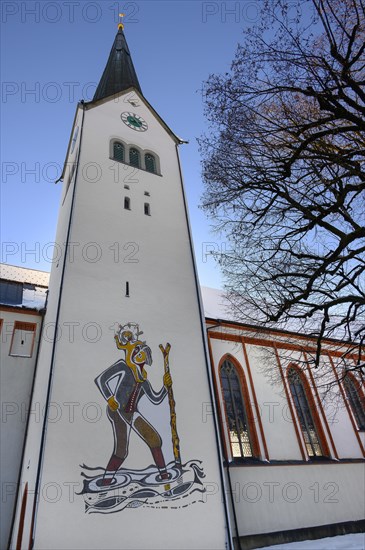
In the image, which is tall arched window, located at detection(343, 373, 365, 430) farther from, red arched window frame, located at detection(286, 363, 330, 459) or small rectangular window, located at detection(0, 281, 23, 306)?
small rectangular window, located at detection(0, 281, 23, 306)

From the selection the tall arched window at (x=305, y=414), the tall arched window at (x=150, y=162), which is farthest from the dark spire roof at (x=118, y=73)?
the tall arched window at (x=305, y=414)

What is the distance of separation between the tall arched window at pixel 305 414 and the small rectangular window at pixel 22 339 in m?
8.81

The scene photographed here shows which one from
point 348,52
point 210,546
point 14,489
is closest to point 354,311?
point 348,52

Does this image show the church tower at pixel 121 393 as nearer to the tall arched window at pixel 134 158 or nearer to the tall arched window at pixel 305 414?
the tall arched window at pixel 134 158

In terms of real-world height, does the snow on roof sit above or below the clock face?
below

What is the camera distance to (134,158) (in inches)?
628

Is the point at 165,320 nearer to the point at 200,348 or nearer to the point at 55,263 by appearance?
the point at 200,348

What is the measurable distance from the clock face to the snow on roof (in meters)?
8.08

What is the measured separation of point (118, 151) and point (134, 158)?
72 cm

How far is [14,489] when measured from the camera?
9.18 meters

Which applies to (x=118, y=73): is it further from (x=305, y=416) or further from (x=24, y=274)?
(x=305, y=416)

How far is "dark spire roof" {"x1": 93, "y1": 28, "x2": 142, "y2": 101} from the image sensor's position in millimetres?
20656

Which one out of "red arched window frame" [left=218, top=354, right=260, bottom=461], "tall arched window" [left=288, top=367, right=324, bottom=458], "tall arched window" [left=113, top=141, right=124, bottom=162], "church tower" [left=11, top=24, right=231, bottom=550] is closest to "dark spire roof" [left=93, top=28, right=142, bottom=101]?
"tall arched window" [left=113, top=141, right=124, bottom=162]

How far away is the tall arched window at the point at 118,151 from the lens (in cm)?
1529
